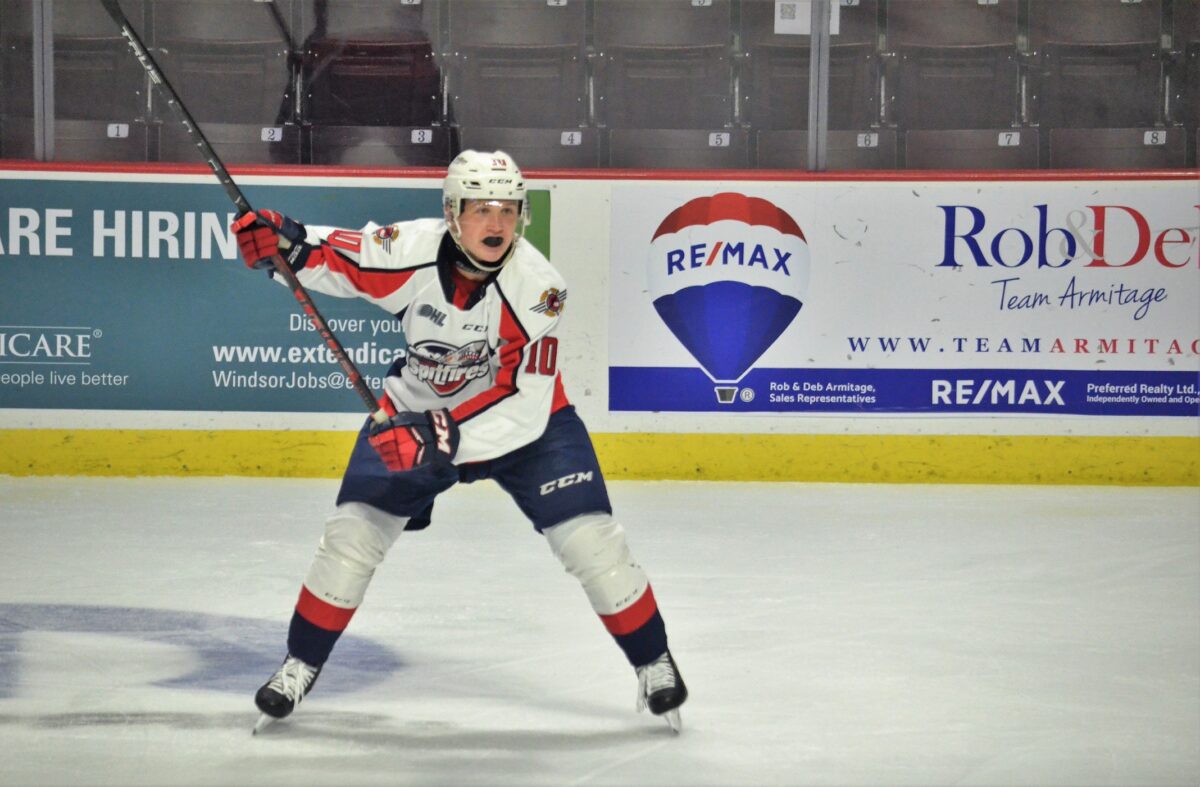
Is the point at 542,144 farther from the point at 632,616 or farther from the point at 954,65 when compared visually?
the point at 632,616

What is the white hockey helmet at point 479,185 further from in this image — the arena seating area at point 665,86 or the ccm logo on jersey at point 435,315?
the arena seating area at point 665,86

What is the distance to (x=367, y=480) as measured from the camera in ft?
9.05

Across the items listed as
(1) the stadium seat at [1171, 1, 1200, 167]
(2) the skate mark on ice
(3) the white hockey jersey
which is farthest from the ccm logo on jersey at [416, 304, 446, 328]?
(1) the stadium seat at [1171, 1, 1200, 167]

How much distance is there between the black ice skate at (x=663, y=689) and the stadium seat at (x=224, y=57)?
4263 mm

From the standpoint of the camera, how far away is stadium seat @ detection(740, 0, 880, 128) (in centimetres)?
616

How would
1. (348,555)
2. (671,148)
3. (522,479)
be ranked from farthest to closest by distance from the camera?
1. (671,148)
2. (522,479)
3. (348,555)

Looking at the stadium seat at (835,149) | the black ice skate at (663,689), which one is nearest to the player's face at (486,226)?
the black ice skate at (663,689)

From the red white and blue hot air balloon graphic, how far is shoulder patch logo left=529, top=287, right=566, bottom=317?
3.04 m

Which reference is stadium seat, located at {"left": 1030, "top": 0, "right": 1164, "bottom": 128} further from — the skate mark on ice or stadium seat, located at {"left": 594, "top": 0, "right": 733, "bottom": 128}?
the skate mark on ice

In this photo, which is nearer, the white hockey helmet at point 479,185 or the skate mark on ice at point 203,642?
the white hockey helmet at point 479,185

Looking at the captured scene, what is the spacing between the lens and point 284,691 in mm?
2717

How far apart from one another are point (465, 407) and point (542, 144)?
3.91 m

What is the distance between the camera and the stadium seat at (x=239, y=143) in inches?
247

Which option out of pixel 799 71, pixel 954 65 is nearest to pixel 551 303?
pixel 799 71
